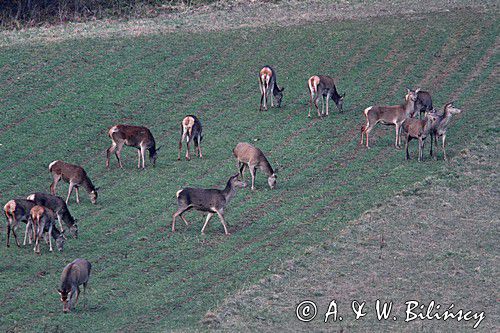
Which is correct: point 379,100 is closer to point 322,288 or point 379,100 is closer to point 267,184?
point 267,184

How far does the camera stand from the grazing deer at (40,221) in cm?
1986

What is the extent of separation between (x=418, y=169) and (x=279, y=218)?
541cm

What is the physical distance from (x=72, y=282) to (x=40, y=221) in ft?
10.8

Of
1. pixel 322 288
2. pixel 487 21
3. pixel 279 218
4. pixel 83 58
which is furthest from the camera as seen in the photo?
pixel 487 21

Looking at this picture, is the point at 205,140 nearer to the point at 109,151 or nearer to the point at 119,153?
the point at 119,153

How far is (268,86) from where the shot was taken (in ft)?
107

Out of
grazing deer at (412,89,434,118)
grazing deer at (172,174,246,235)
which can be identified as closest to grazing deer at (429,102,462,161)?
grazing deer at (412,89,434,118)

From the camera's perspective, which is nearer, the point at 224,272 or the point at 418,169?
the point at 224,272

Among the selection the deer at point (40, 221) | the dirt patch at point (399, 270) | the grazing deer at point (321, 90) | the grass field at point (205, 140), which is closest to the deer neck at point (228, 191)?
the grass field at point (205, 140)

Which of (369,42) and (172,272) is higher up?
(369,42)

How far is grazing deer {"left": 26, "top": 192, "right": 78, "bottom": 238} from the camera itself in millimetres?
21031

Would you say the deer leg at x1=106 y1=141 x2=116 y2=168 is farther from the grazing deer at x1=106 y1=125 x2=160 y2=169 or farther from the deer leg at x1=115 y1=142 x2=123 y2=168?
the deer leg at x1=115 y1=142 x2=123 y2=168

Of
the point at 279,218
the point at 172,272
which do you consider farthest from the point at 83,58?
the point at 172,272

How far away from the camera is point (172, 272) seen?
19094 millimetres
